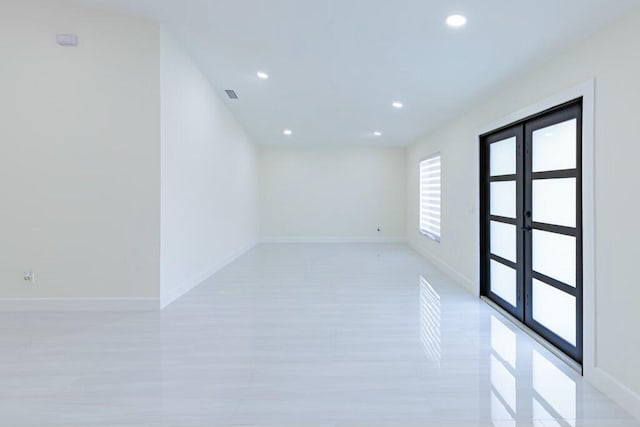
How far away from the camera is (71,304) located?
3.93 m

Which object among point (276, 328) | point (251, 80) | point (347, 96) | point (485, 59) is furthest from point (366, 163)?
point (276, 328)

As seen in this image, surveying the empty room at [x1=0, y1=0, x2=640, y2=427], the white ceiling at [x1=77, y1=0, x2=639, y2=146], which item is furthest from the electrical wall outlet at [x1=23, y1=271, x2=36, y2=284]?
the white ceiling at [x1=77, y1=0, x2=639, y2=146]

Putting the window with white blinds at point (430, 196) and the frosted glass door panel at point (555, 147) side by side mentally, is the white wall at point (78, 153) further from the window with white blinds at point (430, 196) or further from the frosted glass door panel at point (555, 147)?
the window with white blinds at point (430, 196)

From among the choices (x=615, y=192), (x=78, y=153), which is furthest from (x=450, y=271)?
(x=78, y=153)

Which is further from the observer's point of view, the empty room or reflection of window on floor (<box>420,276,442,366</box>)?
reflection of window on floor (<box>420,276,442,366</box>)

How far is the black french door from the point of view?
9.50 feet

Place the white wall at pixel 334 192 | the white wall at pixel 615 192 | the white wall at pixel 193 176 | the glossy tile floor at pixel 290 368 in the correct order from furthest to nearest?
the white wall at pixel 334 192
the white wall at pixel 193 176
the white wall at pixel 615 192
the glossy tile floor at pixel 290 368

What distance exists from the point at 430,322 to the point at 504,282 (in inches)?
44.1

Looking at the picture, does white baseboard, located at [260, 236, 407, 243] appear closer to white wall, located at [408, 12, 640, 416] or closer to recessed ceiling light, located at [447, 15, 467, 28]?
white wall, located at [408, 12, 640, 416]

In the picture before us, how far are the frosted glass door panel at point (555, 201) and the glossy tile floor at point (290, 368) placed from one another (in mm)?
1077

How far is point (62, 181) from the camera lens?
3.92 m

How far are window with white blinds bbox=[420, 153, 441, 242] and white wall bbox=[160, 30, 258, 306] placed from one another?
3.95 meters

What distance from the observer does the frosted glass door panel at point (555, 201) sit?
292cm

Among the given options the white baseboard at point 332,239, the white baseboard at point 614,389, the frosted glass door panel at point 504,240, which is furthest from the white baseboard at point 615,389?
the white baseboard at point 332,239
